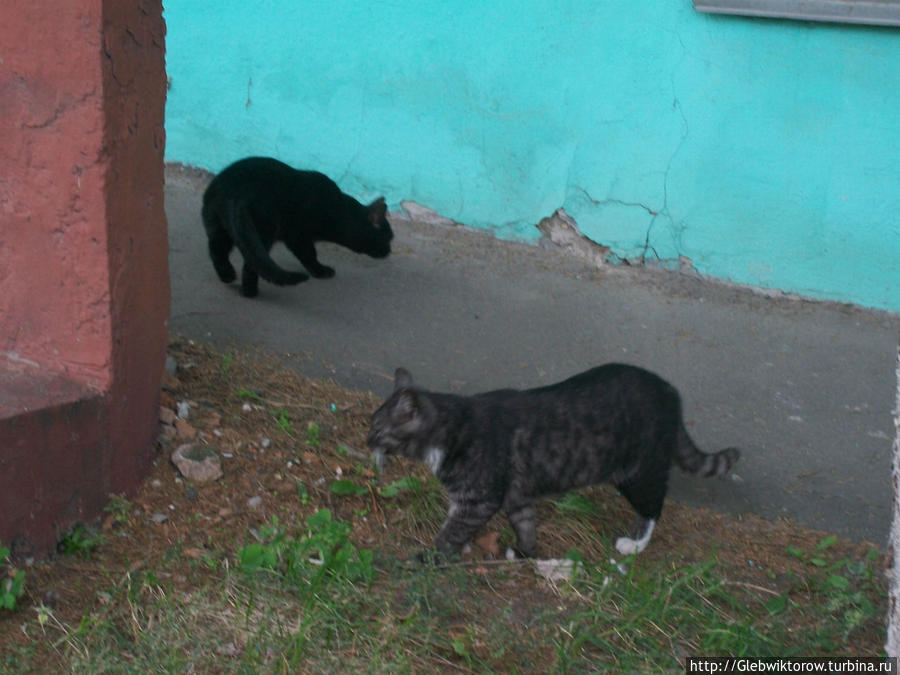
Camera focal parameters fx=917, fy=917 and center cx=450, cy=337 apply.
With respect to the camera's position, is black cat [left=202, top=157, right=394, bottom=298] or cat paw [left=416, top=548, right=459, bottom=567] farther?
black cat [left=202, top=157, right=394, bottom=298]

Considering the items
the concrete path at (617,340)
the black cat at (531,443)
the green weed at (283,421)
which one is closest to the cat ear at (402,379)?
the black cat at (531,443)

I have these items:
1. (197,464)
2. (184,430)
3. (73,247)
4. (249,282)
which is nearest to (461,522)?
(197,464)

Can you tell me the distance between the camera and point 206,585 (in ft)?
9.91

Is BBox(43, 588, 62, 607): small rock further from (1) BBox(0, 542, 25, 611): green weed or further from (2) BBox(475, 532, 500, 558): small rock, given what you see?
(2) BBox(475, 532, 500, 558): small rock

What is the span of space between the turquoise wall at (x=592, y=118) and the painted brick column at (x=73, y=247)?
11.4 feet

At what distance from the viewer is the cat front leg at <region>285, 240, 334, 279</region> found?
5980 mm

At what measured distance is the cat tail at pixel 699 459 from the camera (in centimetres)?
381

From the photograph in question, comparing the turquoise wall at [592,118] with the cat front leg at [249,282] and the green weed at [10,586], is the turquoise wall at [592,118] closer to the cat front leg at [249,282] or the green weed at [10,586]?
the cat front leg at [249,282]

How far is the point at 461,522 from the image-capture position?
3363mm

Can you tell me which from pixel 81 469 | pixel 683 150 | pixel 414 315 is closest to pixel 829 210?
pixel 683 150

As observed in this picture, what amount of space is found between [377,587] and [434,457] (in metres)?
0.55

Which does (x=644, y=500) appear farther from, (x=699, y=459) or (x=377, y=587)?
(x=377, y=587)

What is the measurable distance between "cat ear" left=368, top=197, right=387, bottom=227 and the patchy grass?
2542mm

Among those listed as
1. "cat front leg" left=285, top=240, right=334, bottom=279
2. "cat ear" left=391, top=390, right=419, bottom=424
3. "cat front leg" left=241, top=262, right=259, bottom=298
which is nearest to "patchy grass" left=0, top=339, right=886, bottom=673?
"cat ear" left=391, top=390, right=419, bottom=424
